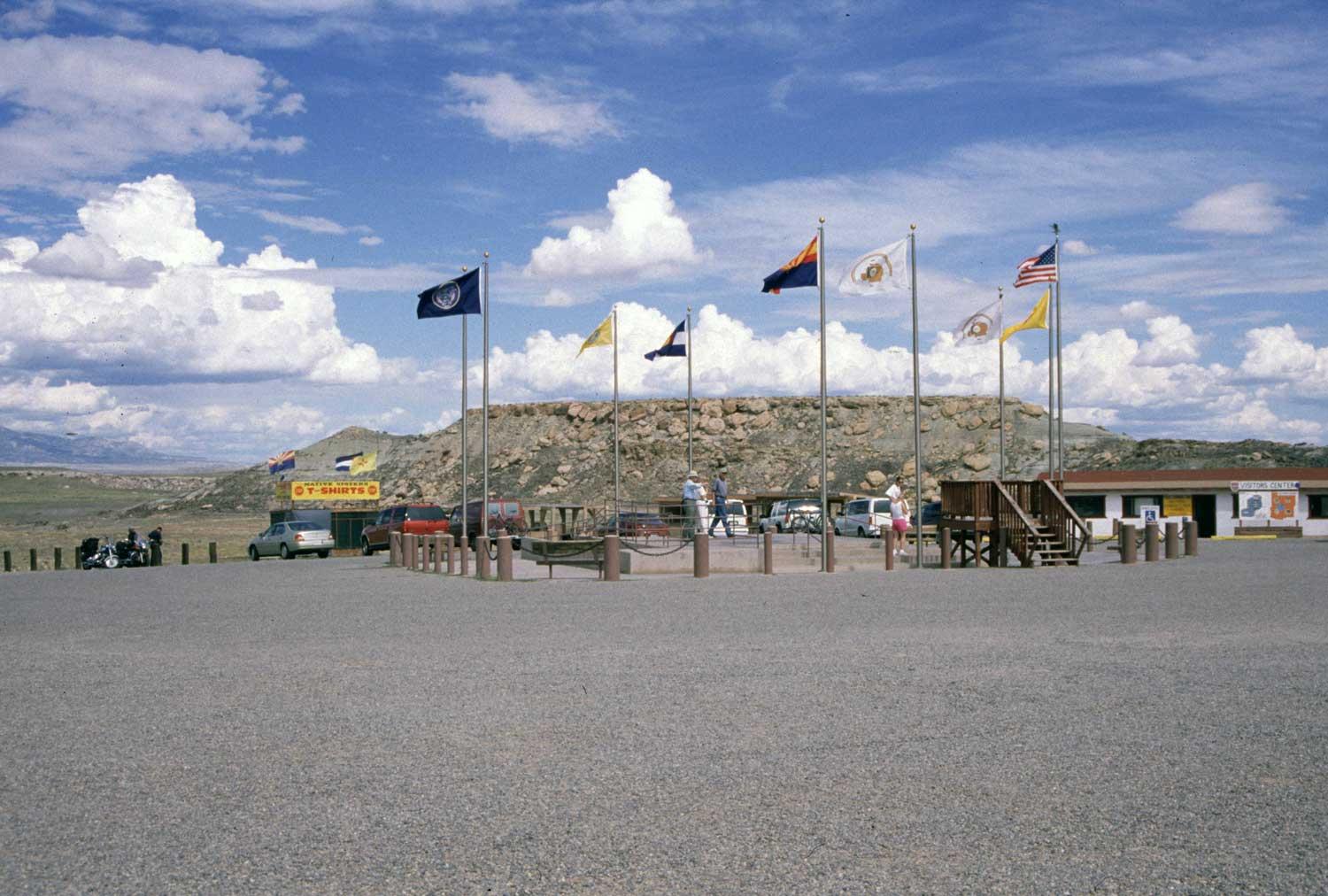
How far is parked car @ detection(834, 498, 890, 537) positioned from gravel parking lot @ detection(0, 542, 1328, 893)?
3017 centimetres

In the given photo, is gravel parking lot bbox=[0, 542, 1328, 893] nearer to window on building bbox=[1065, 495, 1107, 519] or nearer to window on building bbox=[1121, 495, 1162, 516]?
window on building bbox=[1065, 495, 1107, 519]

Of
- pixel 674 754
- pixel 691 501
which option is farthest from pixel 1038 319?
pixel 674 754

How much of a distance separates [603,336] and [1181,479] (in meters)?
22.1

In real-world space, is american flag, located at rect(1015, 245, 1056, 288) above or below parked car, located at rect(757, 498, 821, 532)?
above

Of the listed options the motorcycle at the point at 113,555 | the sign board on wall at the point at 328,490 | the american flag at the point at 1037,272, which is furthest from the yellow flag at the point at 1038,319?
the sign board on wall at the point at 328,490

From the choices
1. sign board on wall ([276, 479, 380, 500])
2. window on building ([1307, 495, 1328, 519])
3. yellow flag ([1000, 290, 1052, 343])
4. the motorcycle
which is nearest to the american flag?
yellow flag ([1000, 290, 1052, 343])

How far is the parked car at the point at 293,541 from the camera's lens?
40938 millimetres

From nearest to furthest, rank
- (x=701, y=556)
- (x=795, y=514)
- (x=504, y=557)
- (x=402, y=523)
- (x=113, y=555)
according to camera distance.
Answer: (x=504, y=557) → (x=701, y=556) → (x=113, y=555) → (x=402, y=523) → (x=795, y=514)

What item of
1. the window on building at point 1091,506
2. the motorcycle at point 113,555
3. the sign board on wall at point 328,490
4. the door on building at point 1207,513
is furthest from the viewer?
the sign board on wall at point 328,490

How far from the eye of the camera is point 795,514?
151 feet

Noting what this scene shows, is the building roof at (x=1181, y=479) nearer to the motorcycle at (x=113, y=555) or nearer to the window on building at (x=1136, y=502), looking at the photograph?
the window on building at (x=1136, y=502)

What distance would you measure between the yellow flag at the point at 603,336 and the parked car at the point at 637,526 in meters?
5.06

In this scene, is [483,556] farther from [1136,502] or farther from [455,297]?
[1136,502]

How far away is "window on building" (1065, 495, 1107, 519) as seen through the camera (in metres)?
44.7
